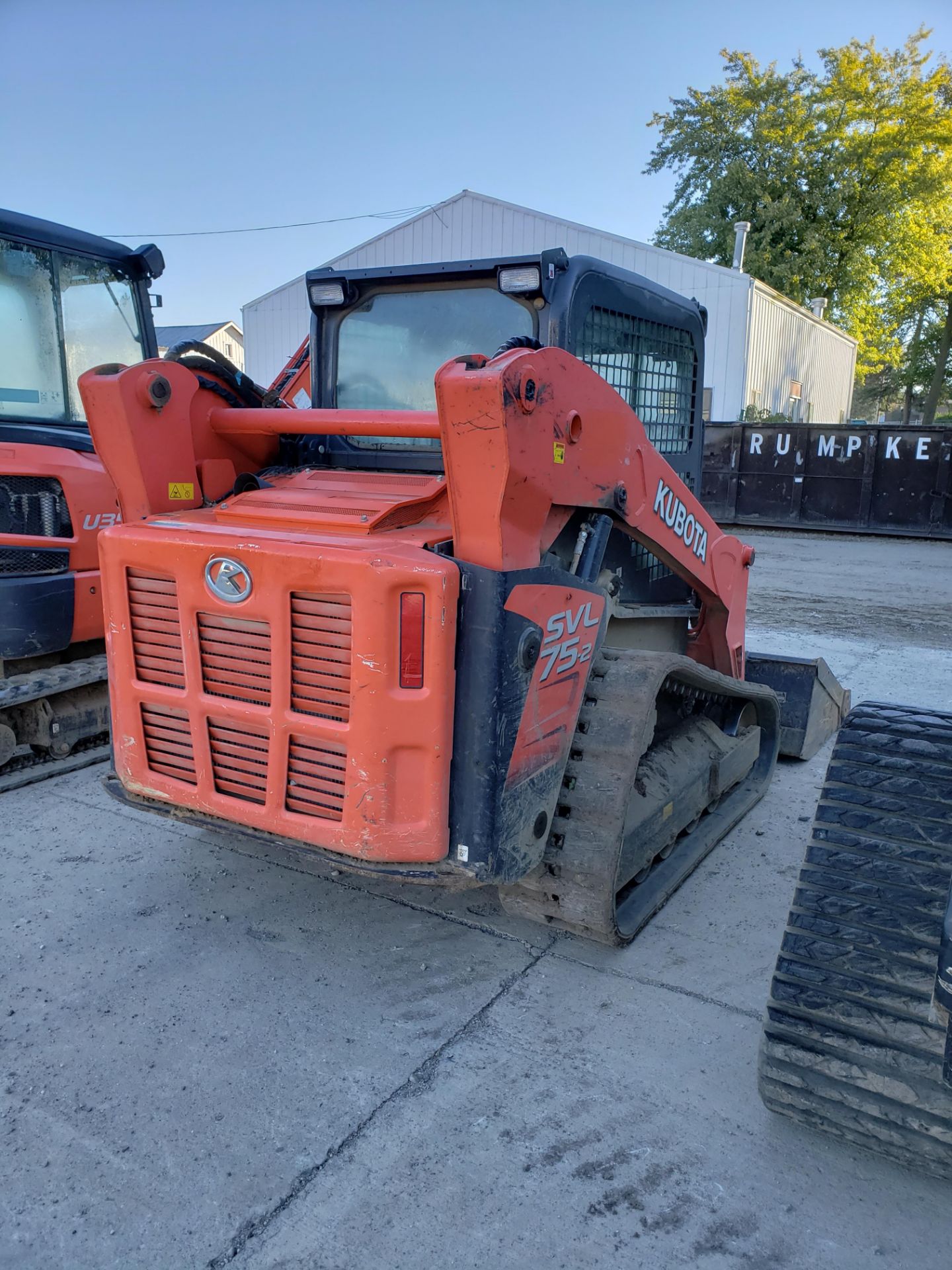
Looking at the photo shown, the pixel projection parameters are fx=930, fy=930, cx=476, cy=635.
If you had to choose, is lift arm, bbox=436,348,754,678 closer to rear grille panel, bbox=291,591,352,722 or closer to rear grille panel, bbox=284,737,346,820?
rear grille panel, bbox=291,591,352,722

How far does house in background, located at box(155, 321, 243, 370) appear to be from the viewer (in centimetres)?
3747

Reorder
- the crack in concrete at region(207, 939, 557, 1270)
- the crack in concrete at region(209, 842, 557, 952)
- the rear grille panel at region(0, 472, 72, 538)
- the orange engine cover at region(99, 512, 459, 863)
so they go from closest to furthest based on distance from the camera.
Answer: the crack in concrete at region(207, 939, 557, 1270), the orange engine cover at region(99, 512, 459, 863), the crack in concrete at region(209, 842, 557, 952), the rear grille panel at region(0, 472, 72, 538)

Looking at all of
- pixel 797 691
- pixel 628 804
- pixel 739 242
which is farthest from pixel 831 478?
pixel 628 804

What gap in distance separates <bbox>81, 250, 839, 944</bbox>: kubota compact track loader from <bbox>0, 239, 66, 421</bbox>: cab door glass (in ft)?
6.66

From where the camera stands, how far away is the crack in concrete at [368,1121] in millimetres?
2025

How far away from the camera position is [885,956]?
216 centimetres

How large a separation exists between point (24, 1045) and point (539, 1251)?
157 cm

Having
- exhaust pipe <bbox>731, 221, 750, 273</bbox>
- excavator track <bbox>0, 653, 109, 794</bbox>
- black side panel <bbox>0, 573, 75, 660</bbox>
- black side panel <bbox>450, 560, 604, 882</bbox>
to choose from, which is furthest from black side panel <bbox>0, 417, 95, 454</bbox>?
exhaust pipe <bbox>731, 221, 750, 273</bbox>

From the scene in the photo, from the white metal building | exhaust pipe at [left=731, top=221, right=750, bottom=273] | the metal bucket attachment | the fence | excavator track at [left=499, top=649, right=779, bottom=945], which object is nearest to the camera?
excavator track at [left=499, top=649, right=779, bottom=945]

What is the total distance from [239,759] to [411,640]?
28.8 inches

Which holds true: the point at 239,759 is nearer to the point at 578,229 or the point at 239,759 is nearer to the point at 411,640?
the point at 411,640

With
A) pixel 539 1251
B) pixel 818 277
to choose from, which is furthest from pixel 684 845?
pixel 818 277

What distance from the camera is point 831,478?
53.6 feet

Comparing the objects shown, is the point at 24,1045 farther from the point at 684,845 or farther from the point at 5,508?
the point at 5,508
